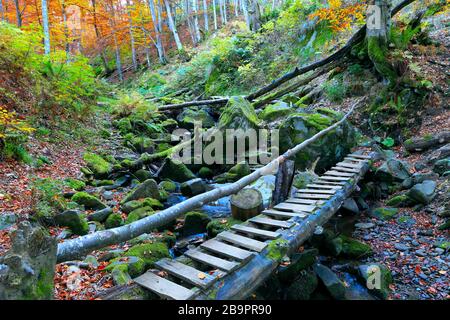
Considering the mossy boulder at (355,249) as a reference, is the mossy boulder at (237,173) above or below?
above

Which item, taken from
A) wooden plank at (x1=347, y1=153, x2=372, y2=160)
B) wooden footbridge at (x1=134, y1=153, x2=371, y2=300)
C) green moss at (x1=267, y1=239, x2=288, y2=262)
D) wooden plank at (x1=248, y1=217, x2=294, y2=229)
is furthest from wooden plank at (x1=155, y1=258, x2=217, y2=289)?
wooden plank at (x1=347, y1=153, x2=372, y2=160)

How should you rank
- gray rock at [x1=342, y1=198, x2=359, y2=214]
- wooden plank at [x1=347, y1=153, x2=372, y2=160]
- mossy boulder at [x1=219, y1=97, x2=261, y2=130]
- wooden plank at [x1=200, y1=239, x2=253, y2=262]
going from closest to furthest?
wooden plank at [x1=200, y1=239, x2=253, y2=262], gray rock at [x1=342, y1=198, x2=359, y2=214], wooden plank at [x1=347, y1=153, x2=372, y2=160], mossy boulder at [x1=219, y1=97, x2=261, y2=130]

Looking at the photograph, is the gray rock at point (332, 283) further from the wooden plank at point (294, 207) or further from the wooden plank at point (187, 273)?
the wooden plank at point (187, 273)

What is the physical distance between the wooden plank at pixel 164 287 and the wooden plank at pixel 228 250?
2.83 ft

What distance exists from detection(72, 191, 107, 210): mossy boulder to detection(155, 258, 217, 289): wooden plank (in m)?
3.97

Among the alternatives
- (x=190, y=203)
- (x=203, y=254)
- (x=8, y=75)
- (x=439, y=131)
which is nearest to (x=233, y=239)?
(x=203, y=254)

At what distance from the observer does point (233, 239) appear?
4668 mm

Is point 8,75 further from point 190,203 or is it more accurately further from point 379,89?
point 379,89

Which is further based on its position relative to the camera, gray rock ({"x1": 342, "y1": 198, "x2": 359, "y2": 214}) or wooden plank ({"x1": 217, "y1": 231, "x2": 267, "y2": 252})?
gray rock ({"x1": 342, "y1": 198, "x2": 359, "y2": 214})

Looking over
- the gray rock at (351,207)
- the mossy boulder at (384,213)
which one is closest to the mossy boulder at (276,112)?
the gray rock at (351,207)

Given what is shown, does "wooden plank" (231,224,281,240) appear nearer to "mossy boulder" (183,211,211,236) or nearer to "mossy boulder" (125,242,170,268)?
"mossy boulder" (125,242,170,268)

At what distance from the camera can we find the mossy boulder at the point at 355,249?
5973 millimetres

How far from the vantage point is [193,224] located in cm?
709

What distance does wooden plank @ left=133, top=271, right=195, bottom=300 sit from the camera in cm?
331
